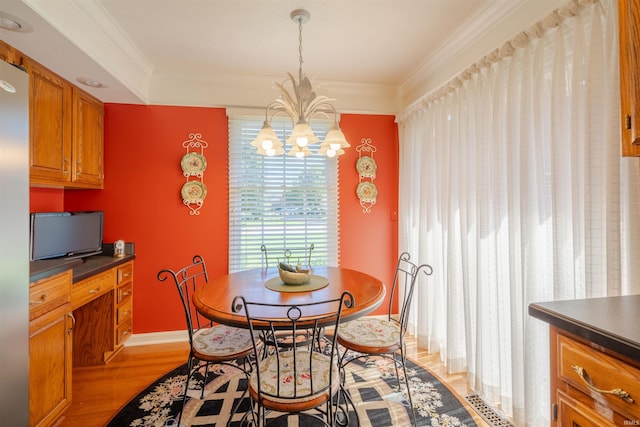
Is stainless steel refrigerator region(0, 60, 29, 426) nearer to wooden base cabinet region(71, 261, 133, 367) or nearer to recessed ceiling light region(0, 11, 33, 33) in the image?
recessed ceiling light region(0, 11, 33, 33)

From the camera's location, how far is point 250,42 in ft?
8.03

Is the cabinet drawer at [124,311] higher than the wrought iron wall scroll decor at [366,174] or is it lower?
lower

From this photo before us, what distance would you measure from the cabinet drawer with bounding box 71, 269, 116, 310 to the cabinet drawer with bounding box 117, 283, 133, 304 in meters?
0.16

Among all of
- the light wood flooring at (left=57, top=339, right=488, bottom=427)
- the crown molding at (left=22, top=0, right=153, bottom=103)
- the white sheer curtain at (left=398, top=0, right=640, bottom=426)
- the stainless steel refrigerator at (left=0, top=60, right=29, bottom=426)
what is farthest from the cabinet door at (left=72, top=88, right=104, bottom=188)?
the white sheer curtain at (left=398, top=0, right=640, bottom=426)

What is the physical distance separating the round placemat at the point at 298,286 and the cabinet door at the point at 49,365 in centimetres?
128

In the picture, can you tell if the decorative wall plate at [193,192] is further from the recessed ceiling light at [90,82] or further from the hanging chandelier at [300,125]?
the hanging chandelier at [300,125]

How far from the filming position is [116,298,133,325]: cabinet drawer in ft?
8.68

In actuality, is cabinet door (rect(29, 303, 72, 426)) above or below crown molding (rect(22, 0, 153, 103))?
below

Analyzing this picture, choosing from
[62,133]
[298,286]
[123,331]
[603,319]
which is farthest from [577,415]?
[62,133]

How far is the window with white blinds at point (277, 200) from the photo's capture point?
10.3ft

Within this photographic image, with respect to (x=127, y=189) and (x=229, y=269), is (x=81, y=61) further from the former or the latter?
(x=229, y=269)

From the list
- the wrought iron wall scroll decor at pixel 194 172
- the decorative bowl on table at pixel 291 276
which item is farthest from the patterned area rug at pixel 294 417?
the wrought iron wall scroll decor at pixel 194 172

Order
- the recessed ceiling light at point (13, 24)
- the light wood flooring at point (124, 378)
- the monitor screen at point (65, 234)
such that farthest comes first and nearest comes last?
the monitor screen at point (65, 234), the light wood flooring at point (124, 378), the recessed ceiling light at point (13, 24)

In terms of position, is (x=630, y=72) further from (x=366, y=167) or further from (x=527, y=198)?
(x=366, y=167)
